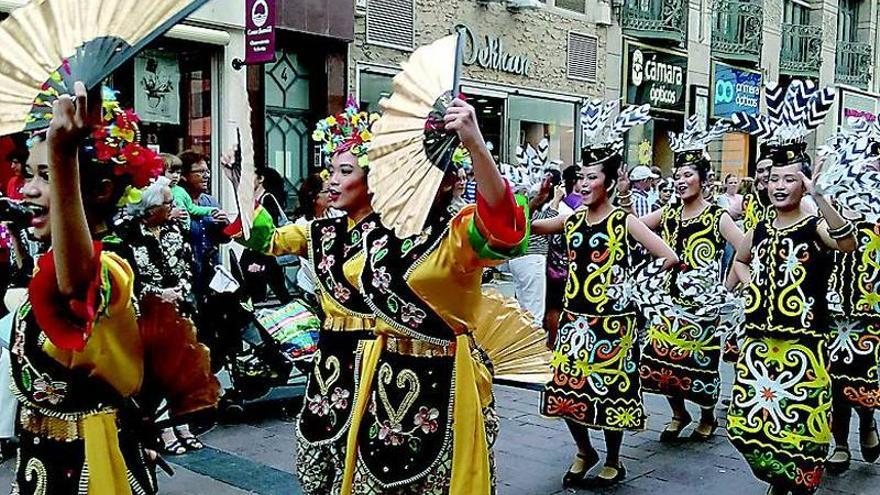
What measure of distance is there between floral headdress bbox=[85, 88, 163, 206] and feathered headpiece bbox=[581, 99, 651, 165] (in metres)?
2.96

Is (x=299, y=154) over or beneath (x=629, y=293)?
over

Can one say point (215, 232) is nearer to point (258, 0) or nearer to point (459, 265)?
point (459, 265)

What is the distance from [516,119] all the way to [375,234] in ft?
42.3

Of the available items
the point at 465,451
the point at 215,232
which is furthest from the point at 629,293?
the point at 215,232

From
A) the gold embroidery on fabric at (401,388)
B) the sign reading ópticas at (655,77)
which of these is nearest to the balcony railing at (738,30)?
the sign reading ópticas at (655,77)

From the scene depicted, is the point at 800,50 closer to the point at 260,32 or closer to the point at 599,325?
the point at 260,32

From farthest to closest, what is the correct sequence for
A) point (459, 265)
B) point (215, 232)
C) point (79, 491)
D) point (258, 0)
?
point (258, 0), point (215, 232), point (459, 265), point (79, 491)

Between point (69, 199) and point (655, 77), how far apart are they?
18008 millimetres

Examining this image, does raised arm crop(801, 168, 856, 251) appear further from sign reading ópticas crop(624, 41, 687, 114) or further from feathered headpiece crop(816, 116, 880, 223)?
sign reading ópticas crop(624, 41, 687, 114)

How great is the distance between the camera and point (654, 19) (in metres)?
18.4

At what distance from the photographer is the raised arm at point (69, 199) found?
2023 millimetres

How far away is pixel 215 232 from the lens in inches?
242

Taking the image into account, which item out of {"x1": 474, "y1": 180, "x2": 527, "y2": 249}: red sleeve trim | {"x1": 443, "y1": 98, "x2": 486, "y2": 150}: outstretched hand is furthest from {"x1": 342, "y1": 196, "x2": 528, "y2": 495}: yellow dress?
{"x1": 443, "y1": 98, "x2": 486, "y2": 150}: outstretched hand

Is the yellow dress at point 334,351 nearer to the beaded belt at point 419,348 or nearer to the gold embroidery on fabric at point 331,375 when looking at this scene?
the gold embroidery on fabric at point 331,375
